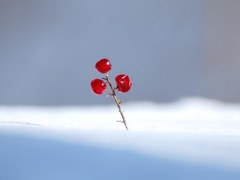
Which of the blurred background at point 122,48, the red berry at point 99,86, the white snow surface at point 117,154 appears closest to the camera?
the white snow surface at point 117,154

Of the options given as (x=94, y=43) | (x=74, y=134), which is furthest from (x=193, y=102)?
(x=74, y=134)

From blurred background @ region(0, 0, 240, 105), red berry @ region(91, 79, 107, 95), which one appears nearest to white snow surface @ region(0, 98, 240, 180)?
red berry @ region(91, 79, 107, 95)

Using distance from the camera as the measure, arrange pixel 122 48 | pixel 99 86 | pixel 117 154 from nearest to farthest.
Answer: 1. pixel 117 154
2. pixel 99 86
3. pixel 122 48

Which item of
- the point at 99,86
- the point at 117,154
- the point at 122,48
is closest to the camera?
the point at 117,154

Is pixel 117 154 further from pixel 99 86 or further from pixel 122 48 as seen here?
pixel 122 48


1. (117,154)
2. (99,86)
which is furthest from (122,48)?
(117,154)

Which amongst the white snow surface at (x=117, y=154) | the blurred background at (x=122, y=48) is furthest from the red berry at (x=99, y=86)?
the blurred background at (x=122, y=48)

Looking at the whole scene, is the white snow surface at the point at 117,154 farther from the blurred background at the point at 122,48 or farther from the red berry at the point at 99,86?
the blurred background at the point at 122,48

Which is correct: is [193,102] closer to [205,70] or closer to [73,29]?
[205,70]

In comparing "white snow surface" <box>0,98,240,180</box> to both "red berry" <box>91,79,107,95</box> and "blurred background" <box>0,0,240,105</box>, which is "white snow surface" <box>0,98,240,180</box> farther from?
"blurred background" <box>0,0,240,105</box>
